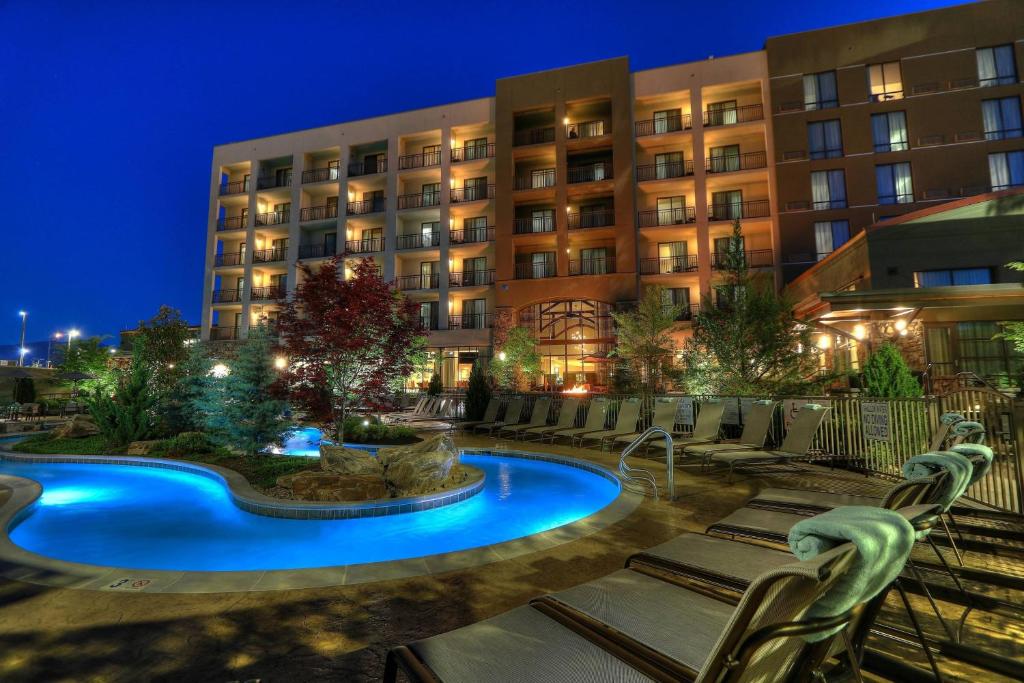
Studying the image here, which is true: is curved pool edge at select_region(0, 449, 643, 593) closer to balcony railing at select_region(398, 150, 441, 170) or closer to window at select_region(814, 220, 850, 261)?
window at select_region(814, 220, 850, 261)

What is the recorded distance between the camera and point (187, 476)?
804cm

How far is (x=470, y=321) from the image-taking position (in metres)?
26.2

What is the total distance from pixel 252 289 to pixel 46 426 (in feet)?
50.3

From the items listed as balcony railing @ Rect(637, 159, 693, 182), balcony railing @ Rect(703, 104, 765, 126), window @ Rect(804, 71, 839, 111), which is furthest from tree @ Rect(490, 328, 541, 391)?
window @ Rect(804, 71, 839, 111)

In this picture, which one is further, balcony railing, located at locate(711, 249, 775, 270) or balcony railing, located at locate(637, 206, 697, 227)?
balcony railing, located at locate(637, 206, 697, 227)

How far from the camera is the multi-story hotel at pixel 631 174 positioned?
68.9 ft

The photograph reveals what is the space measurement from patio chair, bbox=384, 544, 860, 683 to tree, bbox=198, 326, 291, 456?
7946mm

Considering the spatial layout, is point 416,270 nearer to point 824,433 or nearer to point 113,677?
point 824,433

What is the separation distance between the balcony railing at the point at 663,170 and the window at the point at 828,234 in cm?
683

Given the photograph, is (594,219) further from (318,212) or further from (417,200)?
(318,212)

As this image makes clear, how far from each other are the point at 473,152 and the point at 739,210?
48.8 feet

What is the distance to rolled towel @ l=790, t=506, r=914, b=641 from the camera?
105 centimetres

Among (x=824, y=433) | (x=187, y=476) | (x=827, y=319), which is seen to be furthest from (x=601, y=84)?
(x=187, y=476)

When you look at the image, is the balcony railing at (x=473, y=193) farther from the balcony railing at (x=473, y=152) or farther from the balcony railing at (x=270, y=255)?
the balcony railing at (x=270, y=255)
